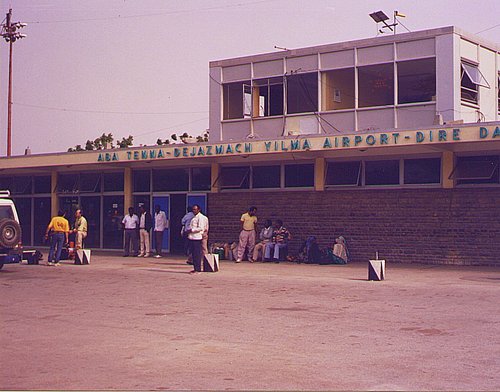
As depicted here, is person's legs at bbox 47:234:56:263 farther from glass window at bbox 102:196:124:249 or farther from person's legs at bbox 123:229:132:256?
glass window at bbox 102:196:124:249

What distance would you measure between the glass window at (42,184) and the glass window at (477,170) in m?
17.5

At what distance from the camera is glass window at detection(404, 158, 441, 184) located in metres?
21.5

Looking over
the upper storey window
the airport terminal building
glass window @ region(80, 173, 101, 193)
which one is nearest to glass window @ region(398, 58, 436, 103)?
the airport terminal building

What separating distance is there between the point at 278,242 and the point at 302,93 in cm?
578

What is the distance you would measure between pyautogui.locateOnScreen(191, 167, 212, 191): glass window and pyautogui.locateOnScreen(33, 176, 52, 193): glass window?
25.2 feet

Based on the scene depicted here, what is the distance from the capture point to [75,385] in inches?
269

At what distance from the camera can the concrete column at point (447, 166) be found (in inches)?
827

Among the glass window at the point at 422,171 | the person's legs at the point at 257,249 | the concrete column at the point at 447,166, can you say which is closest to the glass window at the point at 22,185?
the person's legs at the point at 257,249

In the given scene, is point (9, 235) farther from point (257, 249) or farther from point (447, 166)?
point (447, 166)

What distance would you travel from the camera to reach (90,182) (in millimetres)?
29766

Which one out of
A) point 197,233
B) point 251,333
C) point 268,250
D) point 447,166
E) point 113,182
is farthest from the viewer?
point 113,182

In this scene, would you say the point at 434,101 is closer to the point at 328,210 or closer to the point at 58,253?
the point at 328,210

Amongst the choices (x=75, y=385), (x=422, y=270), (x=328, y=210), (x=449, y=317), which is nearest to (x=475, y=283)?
(x=422, y=270)

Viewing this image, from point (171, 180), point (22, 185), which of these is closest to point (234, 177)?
point (171, 180)
